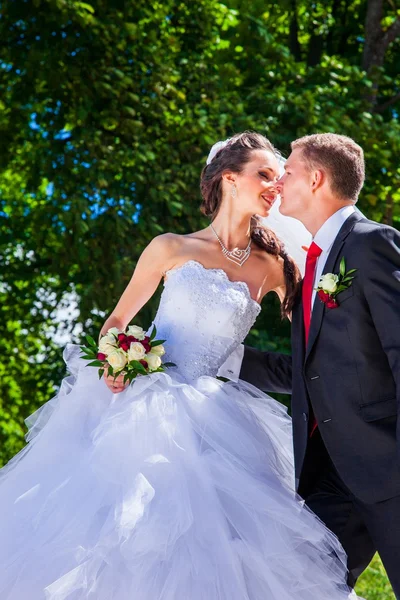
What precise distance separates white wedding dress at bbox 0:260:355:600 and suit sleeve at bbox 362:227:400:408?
709mm

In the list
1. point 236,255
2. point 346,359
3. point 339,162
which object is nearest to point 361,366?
point 346,359

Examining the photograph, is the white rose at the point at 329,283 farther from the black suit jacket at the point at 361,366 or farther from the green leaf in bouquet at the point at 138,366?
the green leaf in bouquet at the point at 138,366

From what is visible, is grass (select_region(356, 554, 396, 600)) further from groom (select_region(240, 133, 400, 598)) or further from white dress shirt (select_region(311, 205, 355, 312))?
white dress shirt (select_region(311, 205, 355, 312))

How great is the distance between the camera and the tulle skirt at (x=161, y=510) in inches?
114

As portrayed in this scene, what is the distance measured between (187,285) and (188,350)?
308 mm

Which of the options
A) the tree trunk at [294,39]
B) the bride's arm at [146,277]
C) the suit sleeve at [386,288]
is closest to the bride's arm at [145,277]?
the bride's arm at [146,277]

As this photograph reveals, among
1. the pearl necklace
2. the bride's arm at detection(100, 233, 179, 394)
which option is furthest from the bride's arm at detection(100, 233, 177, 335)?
the pearl necklace

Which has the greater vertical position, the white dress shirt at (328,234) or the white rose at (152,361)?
the white dress shirt at (328,234)

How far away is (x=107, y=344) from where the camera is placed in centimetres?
364

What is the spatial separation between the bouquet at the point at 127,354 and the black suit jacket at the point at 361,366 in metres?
0.70

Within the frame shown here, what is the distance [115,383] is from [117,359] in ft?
0.48

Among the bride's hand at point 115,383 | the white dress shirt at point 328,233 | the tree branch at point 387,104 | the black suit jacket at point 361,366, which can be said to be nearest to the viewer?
the black suit jacket at point 361,366

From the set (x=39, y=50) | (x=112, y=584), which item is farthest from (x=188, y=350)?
(x=39, y=50)

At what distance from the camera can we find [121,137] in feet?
33.2
